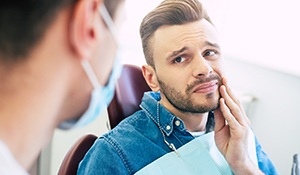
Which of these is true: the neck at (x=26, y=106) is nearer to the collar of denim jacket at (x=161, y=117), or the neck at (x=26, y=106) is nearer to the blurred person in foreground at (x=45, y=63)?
the blurred person in foreground at (x=45, y=63)

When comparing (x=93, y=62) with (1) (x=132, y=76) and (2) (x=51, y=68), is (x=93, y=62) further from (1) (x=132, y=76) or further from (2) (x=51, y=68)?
(1) (x=132, y=76)

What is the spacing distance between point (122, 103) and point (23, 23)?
0.84 m

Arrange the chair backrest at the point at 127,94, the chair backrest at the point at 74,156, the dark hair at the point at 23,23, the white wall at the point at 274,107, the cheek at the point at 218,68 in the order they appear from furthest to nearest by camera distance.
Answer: the white wall at the point at 274,107 → the chair backrest at the point at 127,94 → the cheek at the point at 218,68 → the chair backrest at the point at 74,156 → the dark hair at the point at 23,23

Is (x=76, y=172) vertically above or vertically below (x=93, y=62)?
below

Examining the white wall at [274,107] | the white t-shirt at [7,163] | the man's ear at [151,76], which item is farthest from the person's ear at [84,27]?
the white wall at [274,107]

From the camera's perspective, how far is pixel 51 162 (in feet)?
5.95

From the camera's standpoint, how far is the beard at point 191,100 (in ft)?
3.75

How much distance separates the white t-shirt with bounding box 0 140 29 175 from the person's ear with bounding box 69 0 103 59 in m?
0.16

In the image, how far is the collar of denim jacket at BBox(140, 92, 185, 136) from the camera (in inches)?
46.9

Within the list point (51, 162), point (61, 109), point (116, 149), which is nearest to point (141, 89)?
point (116, 149)

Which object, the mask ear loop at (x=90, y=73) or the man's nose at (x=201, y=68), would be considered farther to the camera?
the man's nose at (x=201, y=68)

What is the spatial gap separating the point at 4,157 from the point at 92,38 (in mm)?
202

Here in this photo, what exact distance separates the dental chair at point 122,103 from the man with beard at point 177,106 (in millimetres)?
41

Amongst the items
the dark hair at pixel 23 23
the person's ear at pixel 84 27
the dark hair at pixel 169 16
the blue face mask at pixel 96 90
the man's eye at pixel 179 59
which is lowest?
the man's eye at pixel 179 59
